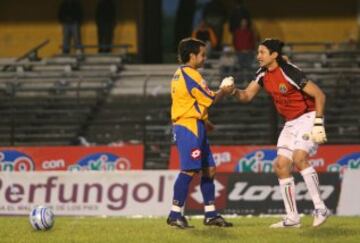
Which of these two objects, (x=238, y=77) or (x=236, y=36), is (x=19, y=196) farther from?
(x=236, y=36)

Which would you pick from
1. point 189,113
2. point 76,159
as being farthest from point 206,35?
point 189,113

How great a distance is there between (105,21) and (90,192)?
13126 mm

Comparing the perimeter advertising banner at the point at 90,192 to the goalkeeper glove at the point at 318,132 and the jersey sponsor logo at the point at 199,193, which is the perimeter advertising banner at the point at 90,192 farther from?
the goalkeeper glove at the point at 318,132

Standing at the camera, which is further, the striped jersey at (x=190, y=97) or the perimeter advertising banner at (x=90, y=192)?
the perimeter advertising banner at (x=90, y=192)

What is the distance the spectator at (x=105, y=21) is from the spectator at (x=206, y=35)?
3.55 metres

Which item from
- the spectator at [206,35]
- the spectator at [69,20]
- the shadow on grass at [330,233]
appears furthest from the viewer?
the spectator at [69,20]

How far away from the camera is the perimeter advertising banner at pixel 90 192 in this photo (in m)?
17.0

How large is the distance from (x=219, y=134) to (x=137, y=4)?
9.51 meters

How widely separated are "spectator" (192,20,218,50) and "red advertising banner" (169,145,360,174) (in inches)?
259

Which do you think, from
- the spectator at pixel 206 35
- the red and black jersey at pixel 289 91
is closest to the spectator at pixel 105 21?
the spectator at pixel 206 35

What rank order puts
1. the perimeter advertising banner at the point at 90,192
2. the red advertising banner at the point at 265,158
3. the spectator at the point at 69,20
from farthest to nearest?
1. the spectator at the point at 69,20
2. the red advertising banner at the point at 265,158
3. the perimeter advertising banner at the point at 90,192

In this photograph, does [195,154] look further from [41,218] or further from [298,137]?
[41,218]

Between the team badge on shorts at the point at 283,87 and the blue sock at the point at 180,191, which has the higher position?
the team badge on shorts at the point at 283,87

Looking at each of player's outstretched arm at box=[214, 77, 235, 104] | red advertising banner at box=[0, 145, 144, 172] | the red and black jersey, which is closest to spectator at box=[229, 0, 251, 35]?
red advertising banner at box=[0, 145, 144, 172]
